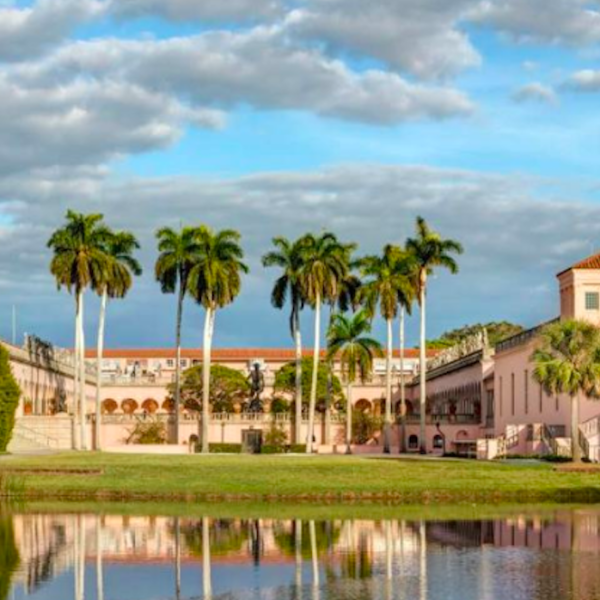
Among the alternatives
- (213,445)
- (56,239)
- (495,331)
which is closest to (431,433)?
(213,445)

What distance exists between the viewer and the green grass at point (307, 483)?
53.5 m

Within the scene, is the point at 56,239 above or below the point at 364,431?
above

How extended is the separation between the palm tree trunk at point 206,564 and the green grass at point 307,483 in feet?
36.3

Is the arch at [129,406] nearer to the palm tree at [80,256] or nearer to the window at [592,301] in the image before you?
the palm tree at [80,256]

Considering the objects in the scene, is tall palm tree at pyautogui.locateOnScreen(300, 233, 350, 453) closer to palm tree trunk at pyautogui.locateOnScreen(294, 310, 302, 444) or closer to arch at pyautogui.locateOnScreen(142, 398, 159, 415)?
palm tree trunk at pyautogui.locateOnScreen(294, 310, 302, 444)

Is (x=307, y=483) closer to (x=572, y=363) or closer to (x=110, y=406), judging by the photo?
(x=572, y=363)

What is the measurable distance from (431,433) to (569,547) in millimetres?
75889

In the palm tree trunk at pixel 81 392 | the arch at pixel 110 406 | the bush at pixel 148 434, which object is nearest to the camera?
the palm tree trunk at pixel 81 392

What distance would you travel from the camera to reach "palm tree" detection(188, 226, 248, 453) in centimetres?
9925

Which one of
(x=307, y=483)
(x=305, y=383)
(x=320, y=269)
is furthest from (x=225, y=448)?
(x=307, y=483)

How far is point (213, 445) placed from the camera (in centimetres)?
10419

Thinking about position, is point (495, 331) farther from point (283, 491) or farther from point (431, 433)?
point (283, 491)

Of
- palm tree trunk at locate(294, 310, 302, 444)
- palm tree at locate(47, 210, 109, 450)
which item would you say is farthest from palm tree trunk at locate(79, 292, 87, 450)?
palm tree trunk at locate(294, 310, 302, 444)

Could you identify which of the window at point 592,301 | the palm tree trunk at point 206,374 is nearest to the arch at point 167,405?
the palm tree trunk at point 206,374
